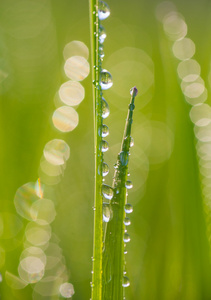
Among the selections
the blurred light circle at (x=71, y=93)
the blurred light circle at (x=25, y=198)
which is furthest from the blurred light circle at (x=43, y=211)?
the blurred light circle at (x=71, y=93)

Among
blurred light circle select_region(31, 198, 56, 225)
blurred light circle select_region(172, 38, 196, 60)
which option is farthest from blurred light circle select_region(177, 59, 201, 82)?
blurred light circle select_region(31, 198, 56, 225)

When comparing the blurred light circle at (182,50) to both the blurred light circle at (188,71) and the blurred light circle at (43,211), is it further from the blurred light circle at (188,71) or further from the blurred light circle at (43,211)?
the blurred light circle at (43,211)

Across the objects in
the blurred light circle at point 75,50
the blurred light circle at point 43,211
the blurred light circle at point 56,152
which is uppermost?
the blurred light circle at point 75,50

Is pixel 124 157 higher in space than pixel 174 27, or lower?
lower

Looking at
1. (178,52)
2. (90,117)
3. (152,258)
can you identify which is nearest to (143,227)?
(152,258)

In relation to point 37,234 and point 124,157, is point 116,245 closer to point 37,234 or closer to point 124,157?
point 124,157

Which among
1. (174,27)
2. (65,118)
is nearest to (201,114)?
(65,118)
